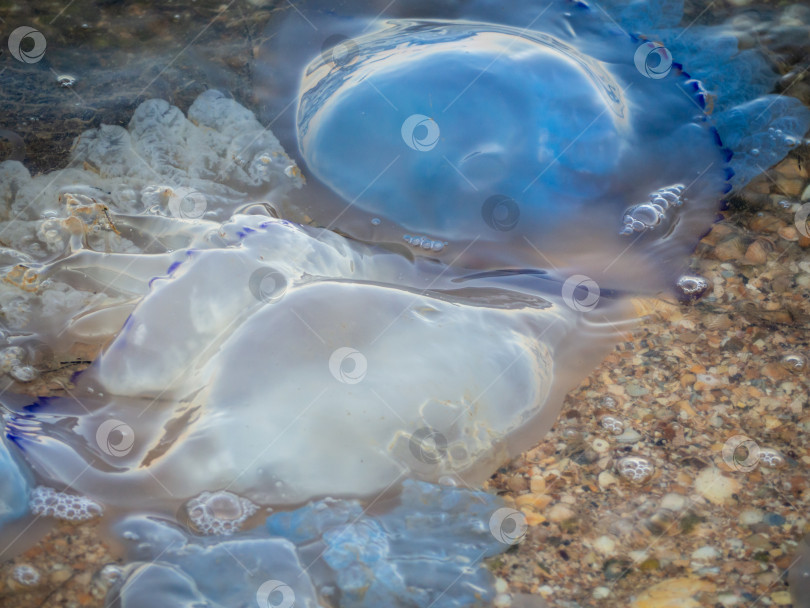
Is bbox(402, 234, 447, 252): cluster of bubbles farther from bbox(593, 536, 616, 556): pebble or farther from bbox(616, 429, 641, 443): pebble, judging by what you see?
bbox(593, 536, 616, 556): pebble

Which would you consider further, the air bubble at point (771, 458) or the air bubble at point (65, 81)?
the air bubble at point (65, 81)

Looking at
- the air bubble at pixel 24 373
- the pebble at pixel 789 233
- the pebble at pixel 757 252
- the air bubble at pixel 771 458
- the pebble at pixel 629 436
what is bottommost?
the pebble at pixel 629 436

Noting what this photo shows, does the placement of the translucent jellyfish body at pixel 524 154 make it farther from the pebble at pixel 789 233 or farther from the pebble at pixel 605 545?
the pebble at pixel 605 545

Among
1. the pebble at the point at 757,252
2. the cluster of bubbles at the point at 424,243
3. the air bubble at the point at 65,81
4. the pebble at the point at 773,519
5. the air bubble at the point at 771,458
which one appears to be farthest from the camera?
the air bubble at the point at 65,81

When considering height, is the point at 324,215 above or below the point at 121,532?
above

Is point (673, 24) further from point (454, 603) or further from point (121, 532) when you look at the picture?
point (121, 532)

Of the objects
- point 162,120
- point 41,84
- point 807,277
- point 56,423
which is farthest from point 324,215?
point 807,277

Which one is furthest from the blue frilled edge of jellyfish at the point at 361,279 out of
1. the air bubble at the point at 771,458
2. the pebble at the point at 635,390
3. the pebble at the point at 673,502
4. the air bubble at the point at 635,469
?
the air bubble at the point at 771,458
